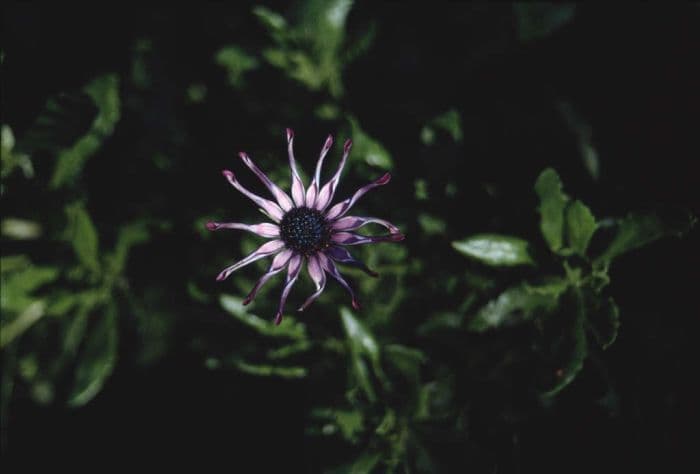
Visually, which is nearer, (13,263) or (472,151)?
(472,151)

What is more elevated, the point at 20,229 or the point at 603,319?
the point at 20,229

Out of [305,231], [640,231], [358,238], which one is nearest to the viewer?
[358,238]

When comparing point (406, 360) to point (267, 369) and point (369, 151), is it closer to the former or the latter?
point (267, 369)

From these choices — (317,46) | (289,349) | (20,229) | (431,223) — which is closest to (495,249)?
(431,223)

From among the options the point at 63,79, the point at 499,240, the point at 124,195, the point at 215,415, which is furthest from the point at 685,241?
the point at 63,79

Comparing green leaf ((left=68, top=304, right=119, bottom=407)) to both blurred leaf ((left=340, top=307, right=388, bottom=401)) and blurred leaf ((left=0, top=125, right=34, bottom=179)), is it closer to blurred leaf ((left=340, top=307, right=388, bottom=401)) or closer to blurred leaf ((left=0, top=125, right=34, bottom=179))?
blurred leaf ((left=0, top=125, right=34, bottom=179))

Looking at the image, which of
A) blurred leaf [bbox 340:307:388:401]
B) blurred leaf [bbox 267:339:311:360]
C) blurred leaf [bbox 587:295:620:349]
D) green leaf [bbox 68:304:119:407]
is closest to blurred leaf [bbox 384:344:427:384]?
blurred leaf [bbox 340:307:388:401]
